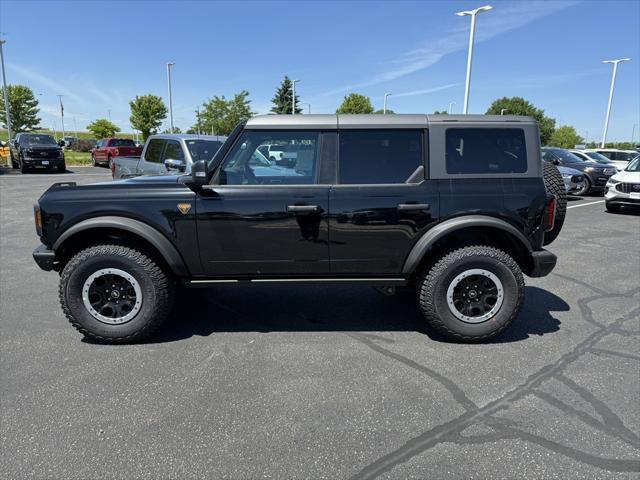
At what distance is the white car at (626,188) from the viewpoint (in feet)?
35.1

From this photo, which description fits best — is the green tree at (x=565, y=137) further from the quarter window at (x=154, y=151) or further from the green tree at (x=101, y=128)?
the quarter window at (x=154, y=151)

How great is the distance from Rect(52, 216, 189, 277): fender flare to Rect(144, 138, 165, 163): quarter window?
548cm

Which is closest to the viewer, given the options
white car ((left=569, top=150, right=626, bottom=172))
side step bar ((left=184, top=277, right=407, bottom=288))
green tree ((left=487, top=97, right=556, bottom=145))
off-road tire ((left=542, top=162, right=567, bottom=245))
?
side step bar ((left=184, top=277, right=407, bottom=288))

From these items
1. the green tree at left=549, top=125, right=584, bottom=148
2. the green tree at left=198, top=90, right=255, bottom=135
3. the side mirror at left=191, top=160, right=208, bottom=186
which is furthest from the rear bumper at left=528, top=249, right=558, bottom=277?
the green tree at left=549, top=125, right=584, bottom=148

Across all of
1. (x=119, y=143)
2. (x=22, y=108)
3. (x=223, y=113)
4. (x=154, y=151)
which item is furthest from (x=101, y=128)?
(x=154, y=151)

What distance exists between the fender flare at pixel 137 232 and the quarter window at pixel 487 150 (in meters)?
2.47

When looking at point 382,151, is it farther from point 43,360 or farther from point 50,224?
point 43,360

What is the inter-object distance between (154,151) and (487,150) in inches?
286

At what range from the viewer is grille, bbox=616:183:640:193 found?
10.7 meters

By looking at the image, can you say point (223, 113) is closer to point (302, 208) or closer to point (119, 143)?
point (119, 143)

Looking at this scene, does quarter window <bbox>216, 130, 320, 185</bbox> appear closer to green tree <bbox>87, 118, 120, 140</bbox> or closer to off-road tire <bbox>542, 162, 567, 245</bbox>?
off-road tire <bbox>542, 162, 567, 245</bbox>

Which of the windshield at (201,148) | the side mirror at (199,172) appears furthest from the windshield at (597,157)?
the side mirror at (199,172)

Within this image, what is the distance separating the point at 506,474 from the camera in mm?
2195

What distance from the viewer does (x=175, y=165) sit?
7488mm
